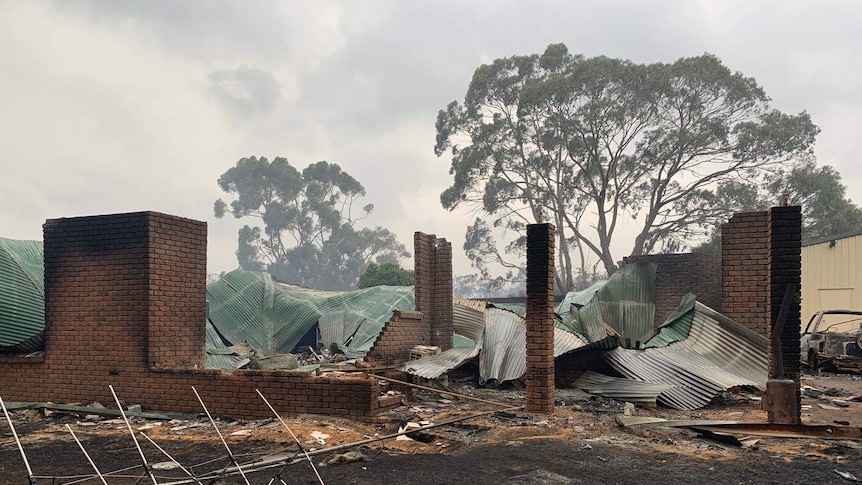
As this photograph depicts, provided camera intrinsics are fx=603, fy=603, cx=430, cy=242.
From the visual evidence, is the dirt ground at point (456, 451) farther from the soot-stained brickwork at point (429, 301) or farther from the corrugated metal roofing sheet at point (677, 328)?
the soot-stained brickwork at point (429, 301)

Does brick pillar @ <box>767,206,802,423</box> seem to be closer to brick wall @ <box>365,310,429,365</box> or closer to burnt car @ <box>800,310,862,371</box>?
brick wall @ <box>365,310,429,365</box>

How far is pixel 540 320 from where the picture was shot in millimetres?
7637

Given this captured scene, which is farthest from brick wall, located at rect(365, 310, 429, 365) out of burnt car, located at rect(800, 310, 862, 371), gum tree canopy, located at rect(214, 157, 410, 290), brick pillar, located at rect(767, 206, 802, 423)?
gum tree canopy, located at rect(214, 157, 410, 290)

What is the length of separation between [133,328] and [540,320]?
5216mm

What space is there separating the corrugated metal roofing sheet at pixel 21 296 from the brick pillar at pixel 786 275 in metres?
9.84

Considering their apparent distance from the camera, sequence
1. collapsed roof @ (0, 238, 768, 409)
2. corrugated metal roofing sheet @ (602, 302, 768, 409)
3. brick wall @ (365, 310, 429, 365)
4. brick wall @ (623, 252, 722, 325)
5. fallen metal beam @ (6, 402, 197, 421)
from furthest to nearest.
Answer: brick wall @ (623, 252, 722, 325), brick wall @ (365, 310, 429, 365), collapsed roof @ (0, 238, 768, 409), corrugated metal roofing sheet @ (602, 302, 768, 409), fallen metal beam @ (6, 402, 197, 421)

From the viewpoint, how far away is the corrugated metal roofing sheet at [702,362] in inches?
337

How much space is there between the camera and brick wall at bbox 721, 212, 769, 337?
9.55m

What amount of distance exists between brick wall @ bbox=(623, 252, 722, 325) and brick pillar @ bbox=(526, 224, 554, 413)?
845cm

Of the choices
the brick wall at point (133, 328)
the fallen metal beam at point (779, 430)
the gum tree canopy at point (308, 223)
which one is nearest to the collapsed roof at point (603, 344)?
the brick wall at point (133, 328)

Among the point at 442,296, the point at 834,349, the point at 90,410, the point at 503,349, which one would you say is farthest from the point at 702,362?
the point at 90,410

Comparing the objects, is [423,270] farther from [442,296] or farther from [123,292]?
[123,292]

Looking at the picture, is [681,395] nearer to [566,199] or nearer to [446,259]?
[446,259]

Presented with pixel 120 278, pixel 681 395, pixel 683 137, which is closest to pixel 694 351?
pixel 681 395
